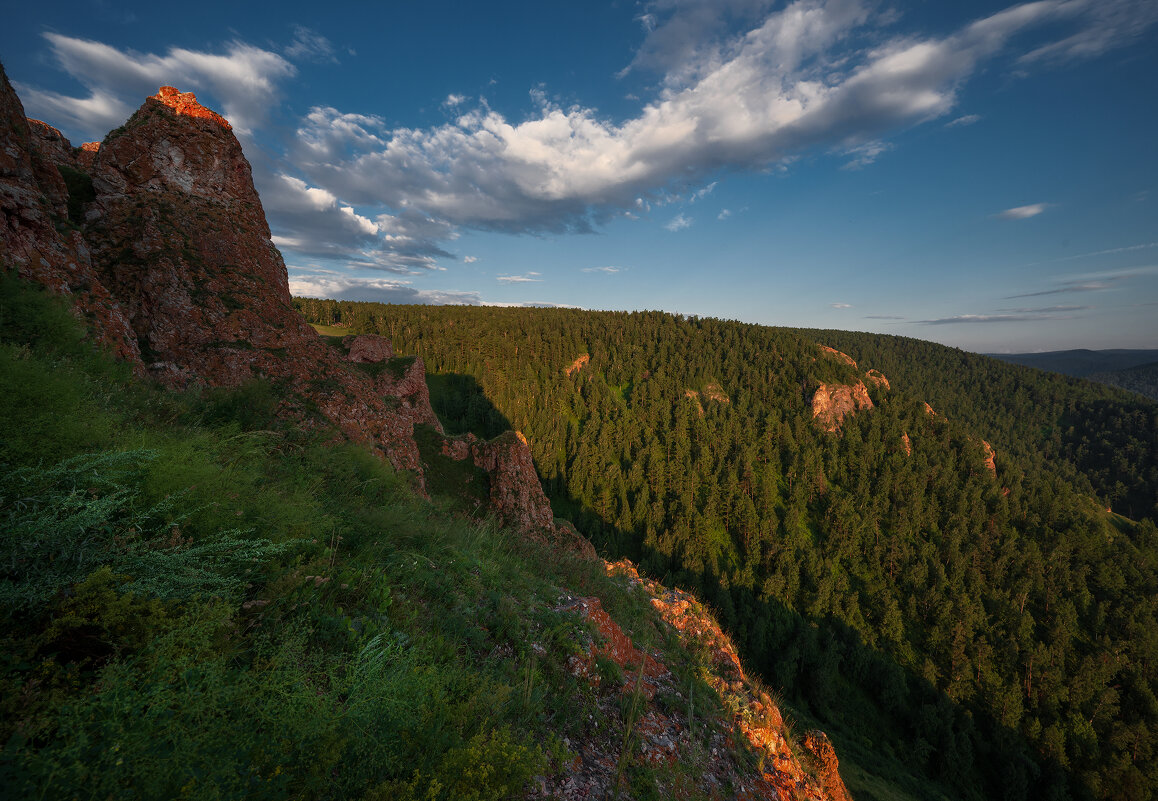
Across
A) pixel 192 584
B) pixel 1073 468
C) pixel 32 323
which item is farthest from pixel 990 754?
pixel 1073 468

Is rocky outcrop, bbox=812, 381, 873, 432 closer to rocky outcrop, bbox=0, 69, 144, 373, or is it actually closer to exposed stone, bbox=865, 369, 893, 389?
exposed stone, bbox=865, 369, 893, 389

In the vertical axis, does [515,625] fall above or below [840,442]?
above

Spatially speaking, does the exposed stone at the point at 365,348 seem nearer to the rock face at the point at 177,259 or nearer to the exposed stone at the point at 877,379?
the rock face at the point at 177,259

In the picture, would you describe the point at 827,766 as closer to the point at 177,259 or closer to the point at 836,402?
the point at 177,259

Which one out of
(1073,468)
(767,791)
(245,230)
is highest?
(245,230)

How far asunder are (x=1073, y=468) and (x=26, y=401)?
708 ft

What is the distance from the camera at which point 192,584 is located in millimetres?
2945

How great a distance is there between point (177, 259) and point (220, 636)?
15.9 meters

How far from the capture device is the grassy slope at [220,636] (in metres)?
1.92

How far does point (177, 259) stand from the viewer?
1286 cm

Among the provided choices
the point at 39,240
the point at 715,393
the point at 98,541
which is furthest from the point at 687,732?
the point at 715,393

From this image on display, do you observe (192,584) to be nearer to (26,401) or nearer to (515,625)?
Result: (26,401)

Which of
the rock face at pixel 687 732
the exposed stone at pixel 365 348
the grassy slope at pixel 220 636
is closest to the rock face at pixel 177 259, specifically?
the grassy slope at pixel 220 636

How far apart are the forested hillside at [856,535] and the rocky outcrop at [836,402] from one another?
147 cm
